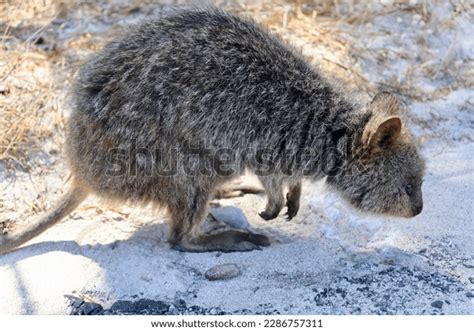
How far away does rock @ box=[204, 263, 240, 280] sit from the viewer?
13.8ft

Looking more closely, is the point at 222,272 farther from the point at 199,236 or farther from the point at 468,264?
the point at 468,264

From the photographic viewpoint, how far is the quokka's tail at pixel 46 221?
4.46 meters

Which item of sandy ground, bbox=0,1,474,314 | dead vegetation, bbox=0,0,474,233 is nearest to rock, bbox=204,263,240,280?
sandy ground, bbox=0,1,474,314

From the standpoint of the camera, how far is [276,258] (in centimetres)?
441

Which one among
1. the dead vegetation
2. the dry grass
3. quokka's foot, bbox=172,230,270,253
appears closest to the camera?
quokka's foot, bbox=172,230,270,253

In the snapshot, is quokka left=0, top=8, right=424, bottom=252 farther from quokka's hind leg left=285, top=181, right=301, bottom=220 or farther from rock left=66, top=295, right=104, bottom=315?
rock left=66, top=295, right=104, bottom=315

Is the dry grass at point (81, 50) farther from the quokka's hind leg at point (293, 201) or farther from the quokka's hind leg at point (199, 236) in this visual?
the quokka's hind leg at point (199, 236)

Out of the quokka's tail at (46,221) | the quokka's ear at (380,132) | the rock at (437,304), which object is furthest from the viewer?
the quokka's tail at (46,221)

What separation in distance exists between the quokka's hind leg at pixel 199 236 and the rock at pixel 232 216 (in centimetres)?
21

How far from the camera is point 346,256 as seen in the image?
14.4 feet

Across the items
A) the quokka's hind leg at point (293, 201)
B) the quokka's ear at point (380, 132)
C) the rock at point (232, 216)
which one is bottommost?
the rock at point (232, 216)

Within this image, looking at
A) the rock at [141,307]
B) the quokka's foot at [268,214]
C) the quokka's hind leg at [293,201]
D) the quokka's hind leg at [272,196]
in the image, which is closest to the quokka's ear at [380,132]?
the quokka's hind leg at [272,196]

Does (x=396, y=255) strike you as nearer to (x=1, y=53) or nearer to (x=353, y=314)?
(x=353, y=314)

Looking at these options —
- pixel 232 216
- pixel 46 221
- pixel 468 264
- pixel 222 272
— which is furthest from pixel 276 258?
pixel 46 221
